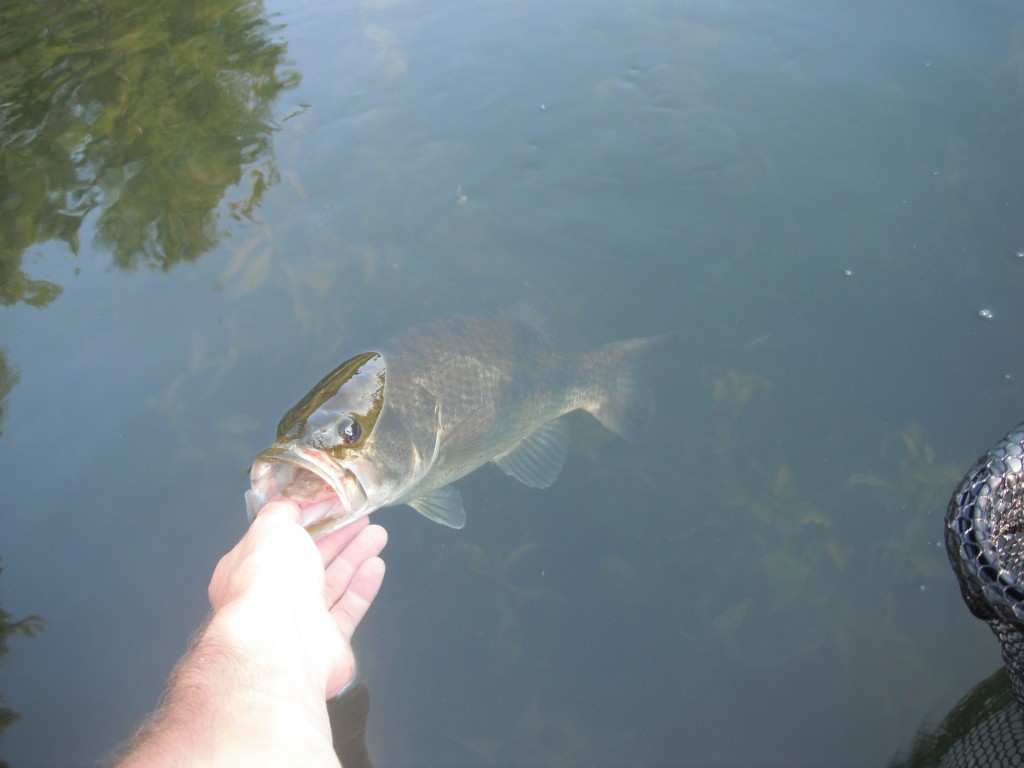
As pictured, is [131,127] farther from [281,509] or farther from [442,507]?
[281,509]

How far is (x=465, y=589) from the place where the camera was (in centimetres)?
446

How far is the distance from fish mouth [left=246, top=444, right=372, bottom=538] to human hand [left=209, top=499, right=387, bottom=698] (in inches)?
6.3

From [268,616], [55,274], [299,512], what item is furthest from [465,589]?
[55,274]

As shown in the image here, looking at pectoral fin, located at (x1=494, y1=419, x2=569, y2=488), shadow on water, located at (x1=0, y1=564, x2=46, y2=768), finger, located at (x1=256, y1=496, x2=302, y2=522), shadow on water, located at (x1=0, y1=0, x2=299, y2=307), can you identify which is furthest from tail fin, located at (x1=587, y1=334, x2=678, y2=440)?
shadow on water, located at (x1=0, y1=0, x2=299, y2=307)

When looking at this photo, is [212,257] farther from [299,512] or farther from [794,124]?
[794,124]

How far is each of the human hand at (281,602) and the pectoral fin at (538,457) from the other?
75.8 inches

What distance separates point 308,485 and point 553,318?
2.57 metres

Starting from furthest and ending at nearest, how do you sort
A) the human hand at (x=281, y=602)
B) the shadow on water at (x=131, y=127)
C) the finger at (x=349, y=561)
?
the shadow on water at (x=131, y=127) < the finger at (x=349, y=561) < the human hand at (x=281, y=602)

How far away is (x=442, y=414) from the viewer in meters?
4.05

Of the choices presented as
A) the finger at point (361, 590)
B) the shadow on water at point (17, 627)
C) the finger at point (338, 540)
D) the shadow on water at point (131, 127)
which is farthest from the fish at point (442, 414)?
the shadow on water at point (131, 127)

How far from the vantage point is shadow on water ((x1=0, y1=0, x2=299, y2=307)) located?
6.60m

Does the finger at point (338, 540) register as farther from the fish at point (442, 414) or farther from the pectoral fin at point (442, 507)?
the pectoral fin at point (442, 507)

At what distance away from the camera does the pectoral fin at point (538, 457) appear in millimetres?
4641

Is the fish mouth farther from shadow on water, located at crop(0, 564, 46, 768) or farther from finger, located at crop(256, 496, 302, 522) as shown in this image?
shadow on water, located at crop(0, 564, 46, 768)
